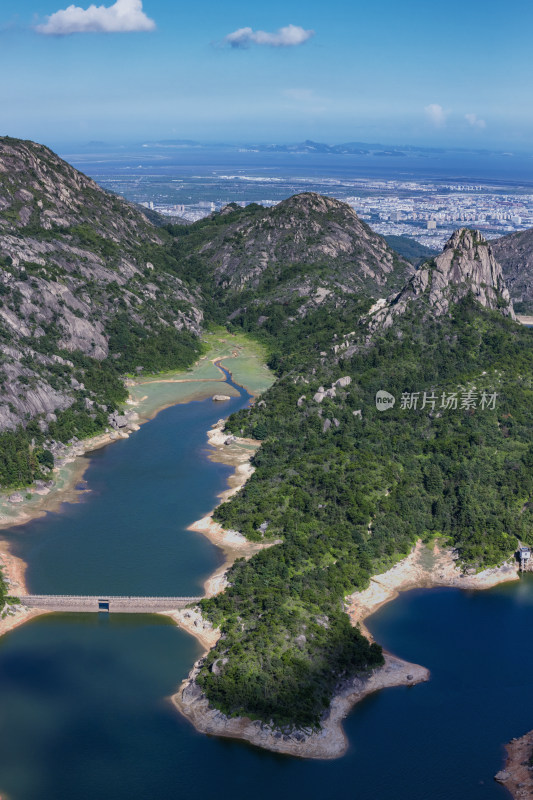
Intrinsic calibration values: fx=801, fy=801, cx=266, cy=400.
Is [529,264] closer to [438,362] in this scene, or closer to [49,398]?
[438,362]

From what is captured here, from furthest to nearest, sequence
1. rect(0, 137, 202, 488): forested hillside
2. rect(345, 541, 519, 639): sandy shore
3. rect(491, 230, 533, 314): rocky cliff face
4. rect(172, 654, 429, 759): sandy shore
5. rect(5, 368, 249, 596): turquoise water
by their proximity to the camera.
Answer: rect(491, 230, 533, 314): rocky cliff face → rect(0, 137, 202, 488): forested hillside → rect(5, 368, 249, 596): turquoise water → rect(345, 541, 519, 639): sandy shore → rect(172, 654, 429, 759): sandy shore

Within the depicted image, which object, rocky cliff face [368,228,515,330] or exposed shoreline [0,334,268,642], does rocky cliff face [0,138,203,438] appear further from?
rocky cliff face [368,228,515,330]

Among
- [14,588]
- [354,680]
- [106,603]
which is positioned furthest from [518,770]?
[14,588]

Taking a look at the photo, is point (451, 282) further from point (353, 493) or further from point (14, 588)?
point (14, 588)

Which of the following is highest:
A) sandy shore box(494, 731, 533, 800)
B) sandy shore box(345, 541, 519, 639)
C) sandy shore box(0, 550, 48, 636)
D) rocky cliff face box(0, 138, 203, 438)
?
rocky cliff face box(0, 138, 203, 438)

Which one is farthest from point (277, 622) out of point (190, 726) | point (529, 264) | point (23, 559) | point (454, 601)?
point (529, 264)

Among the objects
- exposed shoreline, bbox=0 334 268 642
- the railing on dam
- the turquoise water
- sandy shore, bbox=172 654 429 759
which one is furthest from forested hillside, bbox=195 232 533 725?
the turquoise water

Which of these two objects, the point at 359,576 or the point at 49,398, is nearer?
the point at 359,576
